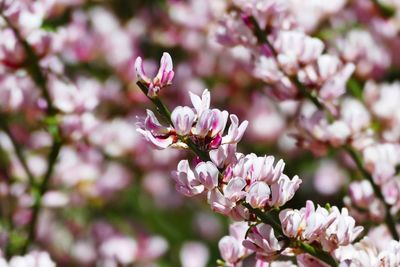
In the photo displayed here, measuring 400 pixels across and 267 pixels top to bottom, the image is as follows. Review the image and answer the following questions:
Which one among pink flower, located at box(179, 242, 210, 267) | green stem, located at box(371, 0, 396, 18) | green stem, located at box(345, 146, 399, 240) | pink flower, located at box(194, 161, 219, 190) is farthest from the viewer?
green stem, located at box(371, 0, 396, 18)

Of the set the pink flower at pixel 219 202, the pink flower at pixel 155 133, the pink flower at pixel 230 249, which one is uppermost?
the pink flower at pixel 155 133

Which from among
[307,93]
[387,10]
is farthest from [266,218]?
[387,10]

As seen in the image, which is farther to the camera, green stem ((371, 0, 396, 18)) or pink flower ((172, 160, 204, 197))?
green stem ((371, 0, 396, 18))

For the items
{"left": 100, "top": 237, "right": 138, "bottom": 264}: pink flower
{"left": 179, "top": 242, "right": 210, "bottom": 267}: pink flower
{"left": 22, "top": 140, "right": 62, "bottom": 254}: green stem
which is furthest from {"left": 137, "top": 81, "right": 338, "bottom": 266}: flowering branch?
{"left": 100, "top": 237, "right": 138, "bottom": 264}: pink flower

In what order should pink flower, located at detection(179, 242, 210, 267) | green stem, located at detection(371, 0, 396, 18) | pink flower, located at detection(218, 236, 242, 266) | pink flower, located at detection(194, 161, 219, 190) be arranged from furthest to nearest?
green stem, located at detection(371, 0, 396, 18), pink flower, located at detection(179, 242, 210, 267), pink flower, located at detection(218, 236, 242, 266), pink flower, located at detection(194, 161, 219, 190)

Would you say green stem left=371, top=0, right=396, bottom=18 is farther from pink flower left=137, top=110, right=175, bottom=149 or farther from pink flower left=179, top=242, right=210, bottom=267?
pink flower left=137, top=110, right=175, bottom=149

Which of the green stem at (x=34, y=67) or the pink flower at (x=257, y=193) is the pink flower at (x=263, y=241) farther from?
the green stem at (x=34, y=67)

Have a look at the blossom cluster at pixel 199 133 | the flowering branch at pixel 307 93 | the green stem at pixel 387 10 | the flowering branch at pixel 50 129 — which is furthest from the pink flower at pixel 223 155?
the green stem at pixel 387 10

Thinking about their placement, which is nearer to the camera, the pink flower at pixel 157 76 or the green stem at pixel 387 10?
the pink flower at pixel 157 76

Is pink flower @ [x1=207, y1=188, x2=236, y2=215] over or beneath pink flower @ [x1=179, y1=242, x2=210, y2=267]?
over
